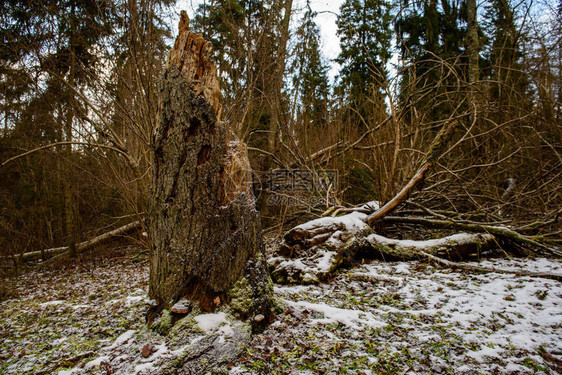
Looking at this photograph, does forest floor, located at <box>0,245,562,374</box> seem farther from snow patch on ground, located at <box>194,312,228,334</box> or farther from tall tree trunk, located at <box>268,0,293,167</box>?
tall tree trunk, located at <box>268,0,293,167</box>

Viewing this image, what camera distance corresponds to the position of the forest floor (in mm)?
1502

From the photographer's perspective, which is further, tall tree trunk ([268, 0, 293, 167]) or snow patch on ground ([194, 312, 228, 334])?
tall tree trunk ([268, 0, 293, 167])

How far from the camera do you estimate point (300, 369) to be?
1.48 metres

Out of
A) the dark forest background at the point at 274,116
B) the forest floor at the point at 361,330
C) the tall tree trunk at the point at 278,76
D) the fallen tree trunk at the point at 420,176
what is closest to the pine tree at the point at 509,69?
the dark forest background at the point at 274,116

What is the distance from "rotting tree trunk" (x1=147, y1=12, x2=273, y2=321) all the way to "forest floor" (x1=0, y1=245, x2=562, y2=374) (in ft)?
1.07

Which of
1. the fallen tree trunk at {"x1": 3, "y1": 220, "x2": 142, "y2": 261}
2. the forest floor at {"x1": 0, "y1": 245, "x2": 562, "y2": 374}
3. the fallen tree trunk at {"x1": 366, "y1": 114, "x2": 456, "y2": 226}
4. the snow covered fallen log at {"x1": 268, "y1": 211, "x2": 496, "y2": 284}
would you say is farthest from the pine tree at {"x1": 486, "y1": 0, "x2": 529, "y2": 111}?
the fallen tree trunk at {"x1": 3, "y1": 220, "x2": 142, "y2": 261}

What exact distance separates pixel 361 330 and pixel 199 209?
1.40 metres

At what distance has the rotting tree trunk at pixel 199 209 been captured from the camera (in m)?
1.82

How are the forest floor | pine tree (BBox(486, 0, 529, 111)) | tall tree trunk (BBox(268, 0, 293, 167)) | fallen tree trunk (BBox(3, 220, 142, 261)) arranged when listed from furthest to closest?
1. fallen tree trunk (BBox(3, 220, 142, 261))
2. tall tree trunk (BBox(268, 0, 293, 167))
3. pine tree (BBox(486, 0, 529, 111))
4. the forest floor

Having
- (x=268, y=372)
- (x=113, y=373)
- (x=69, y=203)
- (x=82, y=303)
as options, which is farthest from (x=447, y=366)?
(x=69, y=203)

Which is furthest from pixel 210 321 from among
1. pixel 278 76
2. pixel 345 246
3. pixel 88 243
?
pixel 88 243

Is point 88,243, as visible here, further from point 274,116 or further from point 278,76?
point 278,76

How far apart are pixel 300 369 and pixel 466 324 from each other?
1.25m

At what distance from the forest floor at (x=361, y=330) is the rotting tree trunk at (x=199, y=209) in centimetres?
33
